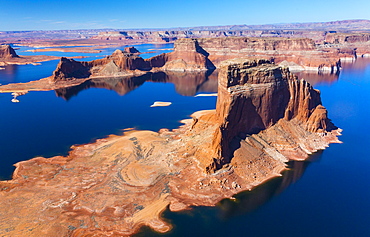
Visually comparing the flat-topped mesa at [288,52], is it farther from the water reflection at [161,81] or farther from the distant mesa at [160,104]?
Result: the distant mesa at [160,104]

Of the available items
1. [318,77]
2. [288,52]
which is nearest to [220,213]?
[318,77]

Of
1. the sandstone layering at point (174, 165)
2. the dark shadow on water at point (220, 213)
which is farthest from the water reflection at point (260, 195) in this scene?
the sandstone layering at point (174, 165)

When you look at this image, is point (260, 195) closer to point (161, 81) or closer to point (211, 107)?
point (211, 107)

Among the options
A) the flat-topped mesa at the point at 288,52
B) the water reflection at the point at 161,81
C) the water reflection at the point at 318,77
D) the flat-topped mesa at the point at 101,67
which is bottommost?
the water reflection at the point at 161,81

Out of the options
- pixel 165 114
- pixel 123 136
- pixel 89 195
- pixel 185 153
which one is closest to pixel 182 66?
pixel 165 114

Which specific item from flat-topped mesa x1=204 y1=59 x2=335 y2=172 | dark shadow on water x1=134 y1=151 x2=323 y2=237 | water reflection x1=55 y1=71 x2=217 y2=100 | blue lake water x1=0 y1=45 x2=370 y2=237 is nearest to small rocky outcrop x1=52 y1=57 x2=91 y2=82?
water reflection x1=55 y1=71 x2=217 y2=100

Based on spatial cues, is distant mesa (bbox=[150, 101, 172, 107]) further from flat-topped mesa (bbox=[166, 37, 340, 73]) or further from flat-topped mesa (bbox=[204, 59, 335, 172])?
flat-topped mesa (bbox=[166, 37, 340, 73])
